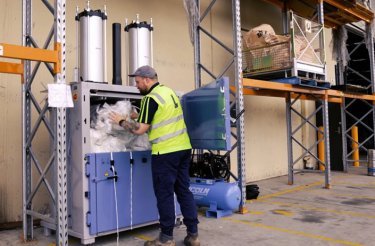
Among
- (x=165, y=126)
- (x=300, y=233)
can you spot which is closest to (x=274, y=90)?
(x=300, y=233)

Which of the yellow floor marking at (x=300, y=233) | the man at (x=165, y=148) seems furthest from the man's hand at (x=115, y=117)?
the yellow floor marking at (x=300, y=233)

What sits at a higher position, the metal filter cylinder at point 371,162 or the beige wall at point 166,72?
the beige wall at point 166,72

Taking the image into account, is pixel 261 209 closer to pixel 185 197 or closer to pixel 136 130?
pixel 185 197

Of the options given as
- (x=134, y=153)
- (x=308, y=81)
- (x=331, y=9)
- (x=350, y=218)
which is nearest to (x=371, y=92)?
(x=331, y=9)

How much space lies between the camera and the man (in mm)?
4078

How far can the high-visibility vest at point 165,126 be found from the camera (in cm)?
412

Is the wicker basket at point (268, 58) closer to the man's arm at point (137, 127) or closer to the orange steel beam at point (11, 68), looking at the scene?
the man's arm at point (137, 127)

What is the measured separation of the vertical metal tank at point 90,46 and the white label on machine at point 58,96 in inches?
28.4

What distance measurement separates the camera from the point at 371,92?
11023 millimetres

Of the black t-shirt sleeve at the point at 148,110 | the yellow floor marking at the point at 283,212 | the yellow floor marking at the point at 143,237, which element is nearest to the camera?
the black t-shirt sleeve at the point at 148,110

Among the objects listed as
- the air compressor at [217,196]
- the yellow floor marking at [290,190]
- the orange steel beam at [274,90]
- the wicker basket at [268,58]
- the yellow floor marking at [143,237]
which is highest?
the wicker basket at [268,58]

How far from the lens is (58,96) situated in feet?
12.3

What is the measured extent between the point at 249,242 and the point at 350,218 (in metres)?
2.04

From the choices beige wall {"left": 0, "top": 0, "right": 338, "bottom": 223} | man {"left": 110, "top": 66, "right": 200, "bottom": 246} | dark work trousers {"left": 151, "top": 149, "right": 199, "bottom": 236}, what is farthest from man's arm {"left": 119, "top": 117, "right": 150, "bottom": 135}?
beige wall {"left": 0, "top": 0, "right": 338, "bottom": 223}
